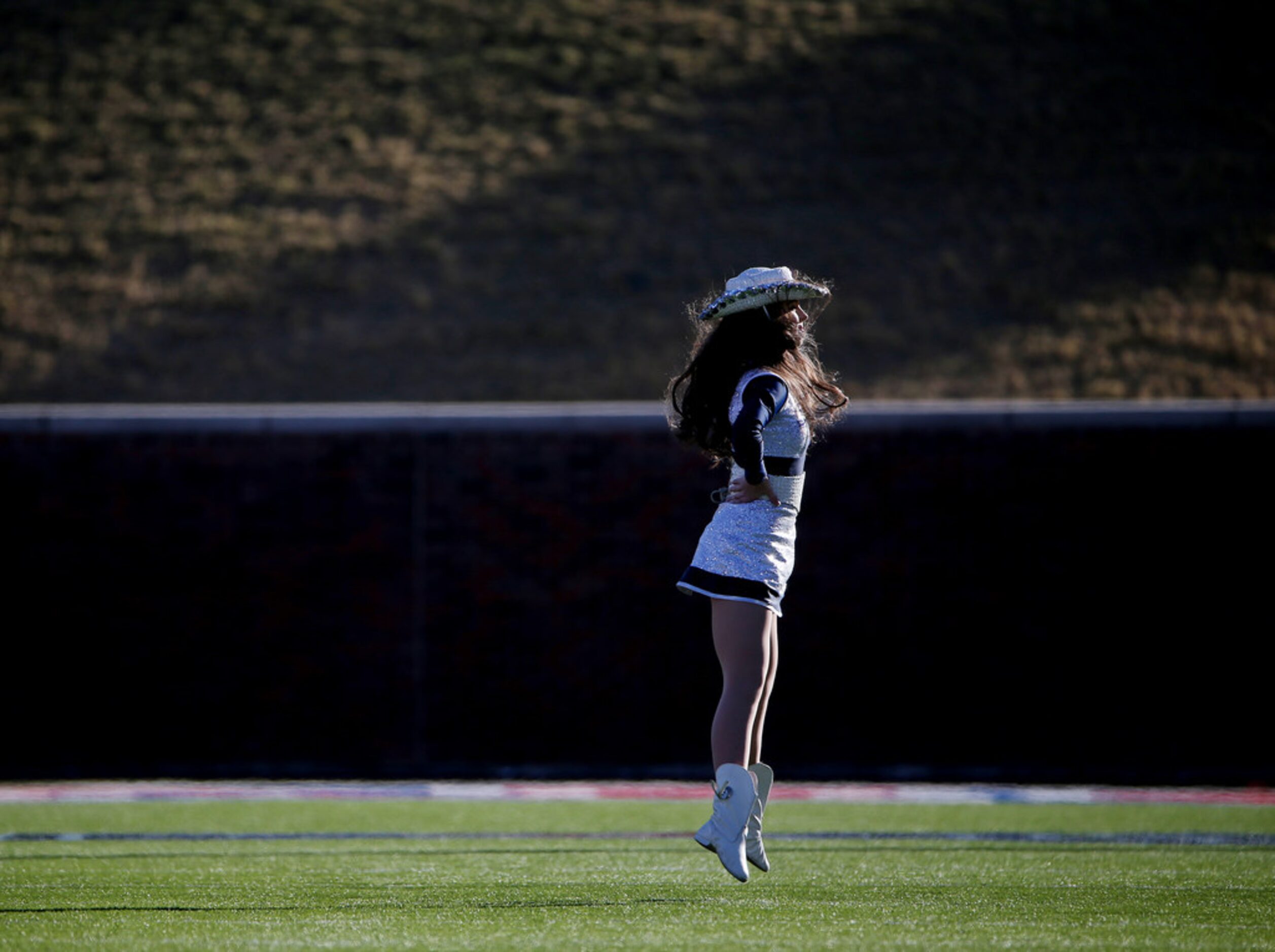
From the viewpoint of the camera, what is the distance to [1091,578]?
11000 mm

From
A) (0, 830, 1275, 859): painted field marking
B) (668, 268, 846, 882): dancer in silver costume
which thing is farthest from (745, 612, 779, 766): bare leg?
(0, 830, 1275, 859): painted field marking

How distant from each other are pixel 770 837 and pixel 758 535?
8.24 feet

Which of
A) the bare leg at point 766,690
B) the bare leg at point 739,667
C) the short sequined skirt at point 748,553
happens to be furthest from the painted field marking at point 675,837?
the short sequined skirt at point 748,553

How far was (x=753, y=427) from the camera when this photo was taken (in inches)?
184

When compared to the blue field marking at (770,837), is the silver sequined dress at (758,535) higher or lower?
higher

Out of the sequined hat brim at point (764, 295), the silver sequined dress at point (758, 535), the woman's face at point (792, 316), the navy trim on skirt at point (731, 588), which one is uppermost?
the sequined hat brim at point (764, 295)

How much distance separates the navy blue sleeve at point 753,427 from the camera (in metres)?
4.66

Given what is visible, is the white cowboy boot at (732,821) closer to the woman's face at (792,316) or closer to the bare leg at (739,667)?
the bare leg at (739,667)

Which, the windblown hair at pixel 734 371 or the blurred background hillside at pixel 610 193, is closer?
the windblown hair at pixel 734 371

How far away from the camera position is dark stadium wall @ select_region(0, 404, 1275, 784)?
431 inches

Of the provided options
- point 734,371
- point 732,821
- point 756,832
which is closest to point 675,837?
point 756,832

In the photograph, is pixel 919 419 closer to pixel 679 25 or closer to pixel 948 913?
pixel 948 913

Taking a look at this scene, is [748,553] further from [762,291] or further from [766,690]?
[762,291]

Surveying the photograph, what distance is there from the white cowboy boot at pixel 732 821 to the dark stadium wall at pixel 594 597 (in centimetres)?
629
